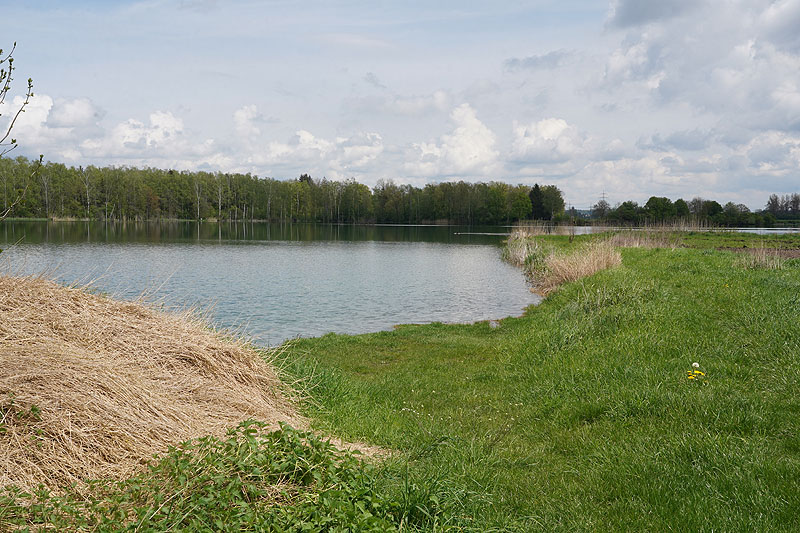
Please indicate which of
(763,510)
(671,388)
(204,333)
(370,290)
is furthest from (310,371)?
(370,290)

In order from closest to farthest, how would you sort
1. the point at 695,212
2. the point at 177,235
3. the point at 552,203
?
the point at 177,235, the point at 695,212, the point at 552,203

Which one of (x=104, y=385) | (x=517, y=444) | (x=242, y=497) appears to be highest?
(x=104, y=385)

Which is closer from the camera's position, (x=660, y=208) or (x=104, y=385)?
(x=104, y=385)

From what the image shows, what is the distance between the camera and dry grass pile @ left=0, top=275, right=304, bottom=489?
162 inches

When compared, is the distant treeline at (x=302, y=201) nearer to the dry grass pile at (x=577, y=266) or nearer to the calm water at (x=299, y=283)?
the calm water at (x=299, y=283)

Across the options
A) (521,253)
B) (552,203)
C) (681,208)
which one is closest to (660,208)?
(681,208)

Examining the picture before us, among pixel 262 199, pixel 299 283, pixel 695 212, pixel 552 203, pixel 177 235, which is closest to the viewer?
pixel 299 283

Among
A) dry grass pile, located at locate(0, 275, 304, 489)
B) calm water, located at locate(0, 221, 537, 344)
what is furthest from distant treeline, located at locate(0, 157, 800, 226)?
dry grass pile, located at locate(0, 275, 304, 489)

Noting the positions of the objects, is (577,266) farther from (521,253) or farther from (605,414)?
(521,253)

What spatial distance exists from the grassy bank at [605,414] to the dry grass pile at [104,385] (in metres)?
1.28

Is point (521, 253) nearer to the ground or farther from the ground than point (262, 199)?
nearer to the ground

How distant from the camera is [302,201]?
122 m

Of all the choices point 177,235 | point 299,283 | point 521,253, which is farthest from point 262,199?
point 299,283

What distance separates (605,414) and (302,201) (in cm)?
11898
